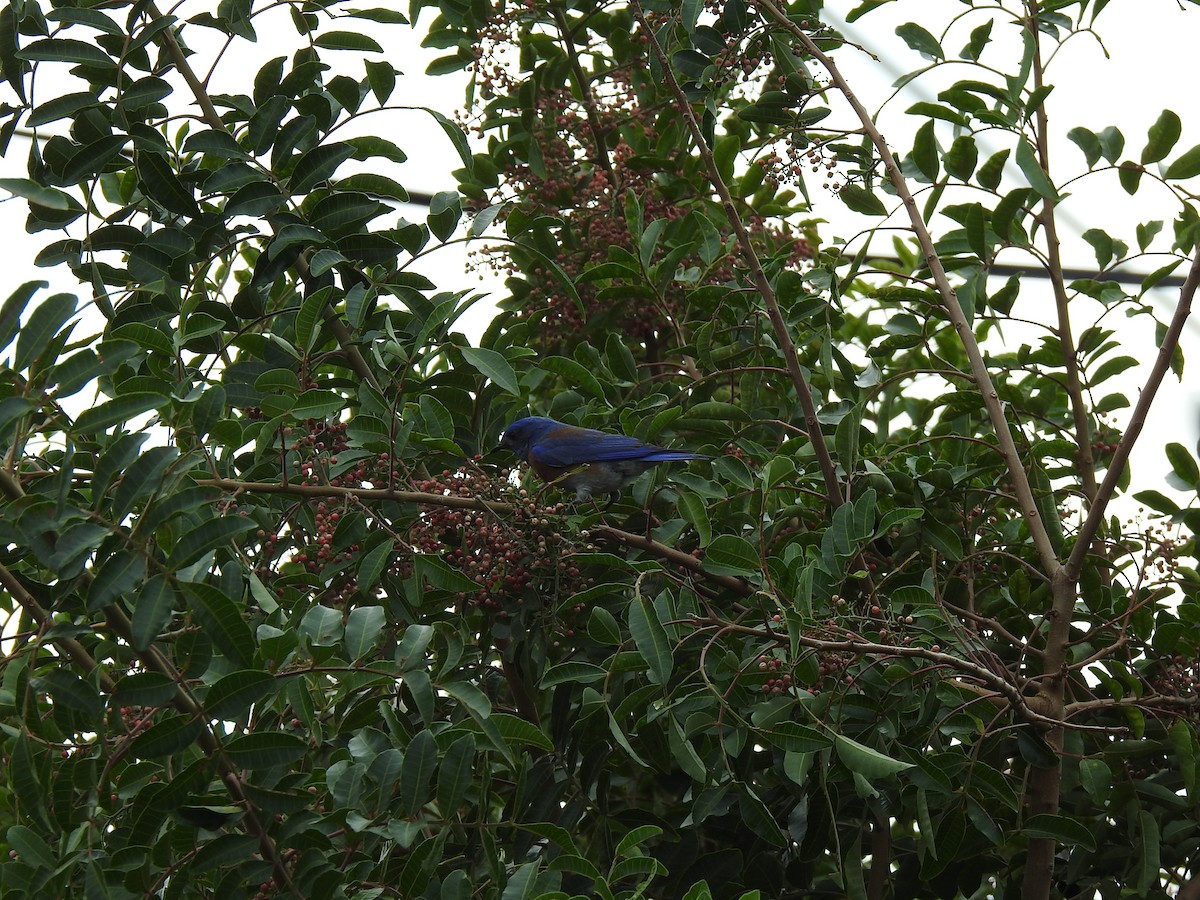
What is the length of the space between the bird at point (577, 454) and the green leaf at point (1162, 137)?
1.35 m

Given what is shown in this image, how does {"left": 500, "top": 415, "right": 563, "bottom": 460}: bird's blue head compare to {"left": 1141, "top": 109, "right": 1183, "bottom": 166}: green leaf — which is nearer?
{"left": 1141, "top": 109, "right": 1183, "bottom": 166}: green leaf

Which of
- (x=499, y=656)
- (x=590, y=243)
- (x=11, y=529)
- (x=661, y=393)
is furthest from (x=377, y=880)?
(x=590, y=243)

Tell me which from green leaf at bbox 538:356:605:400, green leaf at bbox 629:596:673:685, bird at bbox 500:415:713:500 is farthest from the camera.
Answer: bird at bbox 500:415:713:500

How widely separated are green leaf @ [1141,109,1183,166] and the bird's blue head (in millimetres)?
1744

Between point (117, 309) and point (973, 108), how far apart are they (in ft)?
6.57

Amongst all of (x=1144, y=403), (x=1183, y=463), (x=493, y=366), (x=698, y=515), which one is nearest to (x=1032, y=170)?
(x=1144, y=403)

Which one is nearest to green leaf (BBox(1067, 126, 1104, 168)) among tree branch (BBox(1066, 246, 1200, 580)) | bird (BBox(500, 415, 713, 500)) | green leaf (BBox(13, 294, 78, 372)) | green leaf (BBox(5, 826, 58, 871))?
tree branch (BBox(1066, 246, 1200, 580))

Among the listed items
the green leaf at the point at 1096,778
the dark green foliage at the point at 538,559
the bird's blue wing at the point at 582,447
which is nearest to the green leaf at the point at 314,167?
the dark green foliage at the point at 538,559

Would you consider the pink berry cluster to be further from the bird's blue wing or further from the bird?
the bird

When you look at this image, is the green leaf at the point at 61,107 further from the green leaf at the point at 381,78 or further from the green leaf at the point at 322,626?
the green leaf at the point at 322,626

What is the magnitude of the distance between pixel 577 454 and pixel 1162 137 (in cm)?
178

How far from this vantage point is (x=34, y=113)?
261cm

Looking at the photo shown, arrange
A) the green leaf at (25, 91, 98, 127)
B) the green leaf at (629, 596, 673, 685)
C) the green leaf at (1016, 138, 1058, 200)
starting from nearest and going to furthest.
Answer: the green leaf at (629, 596, 673, 685) → the green leaf at (25, 91, 98, 127) → the green leaf at (1016, 138, 1058, 200)

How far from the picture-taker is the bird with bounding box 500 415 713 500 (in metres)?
3.52
